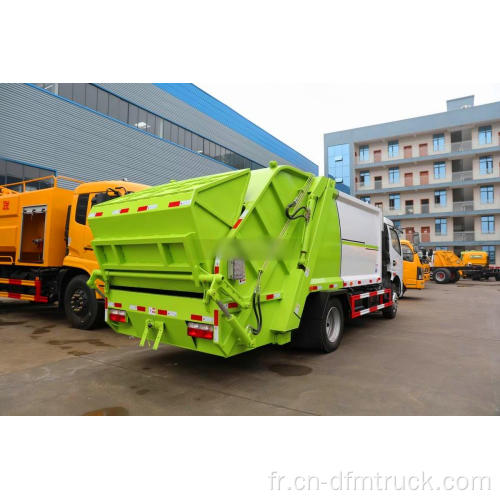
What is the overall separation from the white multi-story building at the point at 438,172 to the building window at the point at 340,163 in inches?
4.6

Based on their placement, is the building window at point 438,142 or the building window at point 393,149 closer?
the building window at point 438,142

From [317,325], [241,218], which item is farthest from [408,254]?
[241,218]

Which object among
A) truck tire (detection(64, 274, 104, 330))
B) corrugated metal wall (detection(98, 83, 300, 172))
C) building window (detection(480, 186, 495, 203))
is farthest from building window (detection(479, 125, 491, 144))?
truck tire (detection(64, 274, 104, 330))

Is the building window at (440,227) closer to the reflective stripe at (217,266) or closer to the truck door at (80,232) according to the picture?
the truck door at (80,232)

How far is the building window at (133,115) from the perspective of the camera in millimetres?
16844

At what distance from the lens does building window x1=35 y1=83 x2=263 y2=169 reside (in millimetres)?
16844

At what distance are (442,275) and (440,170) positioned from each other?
17.8 metres

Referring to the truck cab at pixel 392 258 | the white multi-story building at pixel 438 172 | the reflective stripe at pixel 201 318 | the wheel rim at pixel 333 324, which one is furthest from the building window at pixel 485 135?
the reflective stripe at pixel 201 318

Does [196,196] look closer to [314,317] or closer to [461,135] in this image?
[314,317]

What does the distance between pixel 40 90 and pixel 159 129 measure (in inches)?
297

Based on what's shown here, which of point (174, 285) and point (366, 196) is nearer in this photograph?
point (174, 285)

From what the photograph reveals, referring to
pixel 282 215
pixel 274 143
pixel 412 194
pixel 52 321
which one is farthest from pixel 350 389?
pixel 412 194

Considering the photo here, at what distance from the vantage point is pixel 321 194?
17.9ft

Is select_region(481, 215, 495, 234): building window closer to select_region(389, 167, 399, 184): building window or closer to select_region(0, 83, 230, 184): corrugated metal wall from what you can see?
select_region(389, 167, 399, 184): building window
